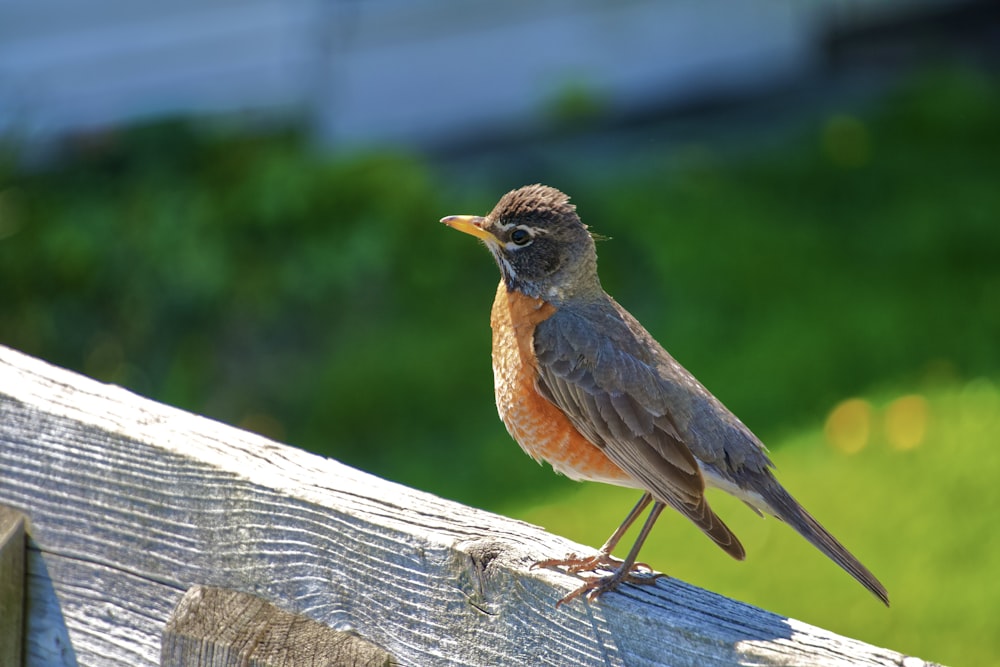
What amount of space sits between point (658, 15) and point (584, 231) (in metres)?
8.01

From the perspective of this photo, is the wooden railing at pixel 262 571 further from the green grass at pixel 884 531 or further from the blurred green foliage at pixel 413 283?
the blurred green foliage at pixel 413 283

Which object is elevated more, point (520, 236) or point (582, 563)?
point (520, 236)

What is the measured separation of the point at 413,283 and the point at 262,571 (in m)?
5.86

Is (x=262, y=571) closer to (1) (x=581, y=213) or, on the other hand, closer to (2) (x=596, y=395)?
(2) (x=596, y=395)

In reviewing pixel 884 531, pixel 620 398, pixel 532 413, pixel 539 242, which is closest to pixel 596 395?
pixel 620 398

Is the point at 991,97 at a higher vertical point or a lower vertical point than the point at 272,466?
higher

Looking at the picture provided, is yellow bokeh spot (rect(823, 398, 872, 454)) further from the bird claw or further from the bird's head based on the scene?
the bird claw

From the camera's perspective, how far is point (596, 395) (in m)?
3.53

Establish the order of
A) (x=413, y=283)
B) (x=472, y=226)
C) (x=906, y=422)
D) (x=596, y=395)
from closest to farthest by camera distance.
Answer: (x=596, y=395)
(x=472, y=226)
(x=906, y=422)
(x=413, y=283)

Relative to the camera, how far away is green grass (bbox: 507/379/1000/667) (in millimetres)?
5328

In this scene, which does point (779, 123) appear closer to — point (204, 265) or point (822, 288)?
point (822, 288)

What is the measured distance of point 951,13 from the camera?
1219 cm

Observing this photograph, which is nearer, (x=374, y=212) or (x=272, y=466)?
(x=272, y=466)

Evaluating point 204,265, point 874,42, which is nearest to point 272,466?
point 204,265
